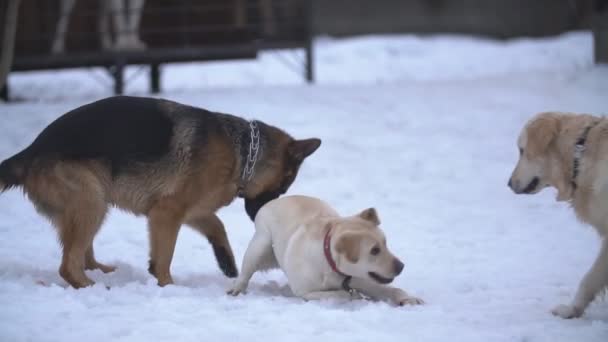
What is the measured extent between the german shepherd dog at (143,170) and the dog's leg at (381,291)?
1370 millimetres

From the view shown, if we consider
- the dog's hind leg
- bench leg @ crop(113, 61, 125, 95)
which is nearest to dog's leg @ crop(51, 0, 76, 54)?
bench leg @ crop(113, 61, 125, 95)

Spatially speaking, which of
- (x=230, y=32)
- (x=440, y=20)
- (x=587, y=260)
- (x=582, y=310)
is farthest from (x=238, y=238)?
A: (x=440, y=20)

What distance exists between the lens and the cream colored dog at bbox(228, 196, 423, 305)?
4.90 metres

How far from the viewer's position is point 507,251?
6.96 m

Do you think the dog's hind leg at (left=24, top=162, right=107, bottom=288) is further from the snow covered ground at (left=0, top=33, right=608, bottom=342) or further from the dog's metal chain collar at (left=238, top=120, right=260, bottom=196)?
the dog's metal chain collar at (left=238, top=120, right=260, bottom=196)

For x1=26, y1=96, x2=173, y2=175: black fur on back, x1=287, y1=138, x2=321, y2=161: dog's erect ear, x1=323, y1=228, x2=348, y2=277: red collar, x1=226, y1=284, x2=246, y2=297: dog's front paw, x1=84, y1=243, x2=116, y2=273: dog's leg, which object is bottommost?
x1=84, y1=243, x2=116, y2=273: dog's leg

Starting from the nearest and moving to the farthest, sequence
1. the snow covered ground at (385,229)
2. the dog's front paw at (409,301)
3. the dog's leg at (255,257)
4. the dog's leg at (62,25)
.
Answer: the snow covered ground at (385,229) → the dog's front paw at (409,301) → the dog's leg at (255,257) → the dog's leg at (62,25)

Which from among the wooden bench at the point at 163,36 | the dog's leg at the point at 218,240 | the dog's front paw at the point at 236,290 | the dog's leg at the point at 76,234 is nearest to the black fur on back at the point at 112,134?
the dog's leg at the point at 76,234

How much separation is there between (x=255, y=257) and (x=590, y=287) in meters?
2.23

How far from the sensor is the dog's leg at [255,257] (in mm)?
5469

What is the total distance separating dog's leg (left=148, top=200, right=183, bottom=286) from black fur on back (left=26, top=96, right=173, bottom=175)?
0.42 metres

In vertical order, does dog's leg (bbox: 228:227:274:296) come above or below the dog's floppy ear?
below

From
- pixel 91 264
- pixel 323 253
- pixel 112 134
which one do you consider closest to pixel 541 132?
pixel 323 253

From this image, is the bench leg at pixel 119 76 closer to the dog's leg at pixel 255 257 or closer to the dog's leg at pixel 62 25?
the dog's leg at pixel 62 25
